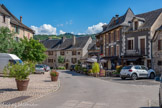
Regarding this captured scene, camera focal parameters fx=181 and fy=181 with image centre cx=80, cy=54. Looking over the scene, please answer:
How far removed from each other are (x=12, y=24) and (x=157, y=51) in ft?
85.7

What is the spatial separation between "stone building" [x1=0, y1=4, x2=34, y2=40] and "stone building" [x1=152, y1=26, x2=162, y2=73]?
846 inches

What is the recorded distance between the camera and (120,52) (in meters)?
31.1

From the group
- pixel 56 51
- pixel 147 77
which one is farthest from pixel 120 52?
pixel 56 51

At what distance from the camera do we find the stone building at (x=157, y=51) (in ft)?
79.4

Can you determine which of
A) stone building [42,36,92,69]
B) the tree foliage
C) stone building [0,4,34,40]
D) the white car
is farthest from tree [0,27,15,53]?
stone building [42,36,92,69]

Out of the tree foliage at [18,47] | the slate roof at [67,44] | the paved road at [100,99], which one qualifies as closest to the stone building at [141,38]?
the tree foliage at [18,47]

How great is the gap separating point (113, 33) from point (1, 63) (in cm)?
2009

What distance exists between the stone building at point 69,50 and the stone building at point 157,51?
29.3m

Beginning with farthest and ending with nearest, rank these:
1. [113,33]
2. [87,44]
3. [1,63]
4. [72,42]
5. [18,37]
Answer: [72,42] → [87,44] → [18,37] → [113,33] → [1,63]

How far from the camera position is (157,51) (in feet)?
81.2

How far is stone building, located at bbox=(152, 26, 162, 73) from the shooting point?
2420 centimetres

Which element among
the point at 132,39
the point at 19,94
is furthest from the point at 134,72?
the point at 19,94

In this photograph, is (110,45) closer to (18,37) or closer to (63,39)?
(18,37)

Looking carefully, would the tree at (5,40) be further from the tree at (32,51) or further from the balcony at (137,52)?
the balcony at (137,52)
